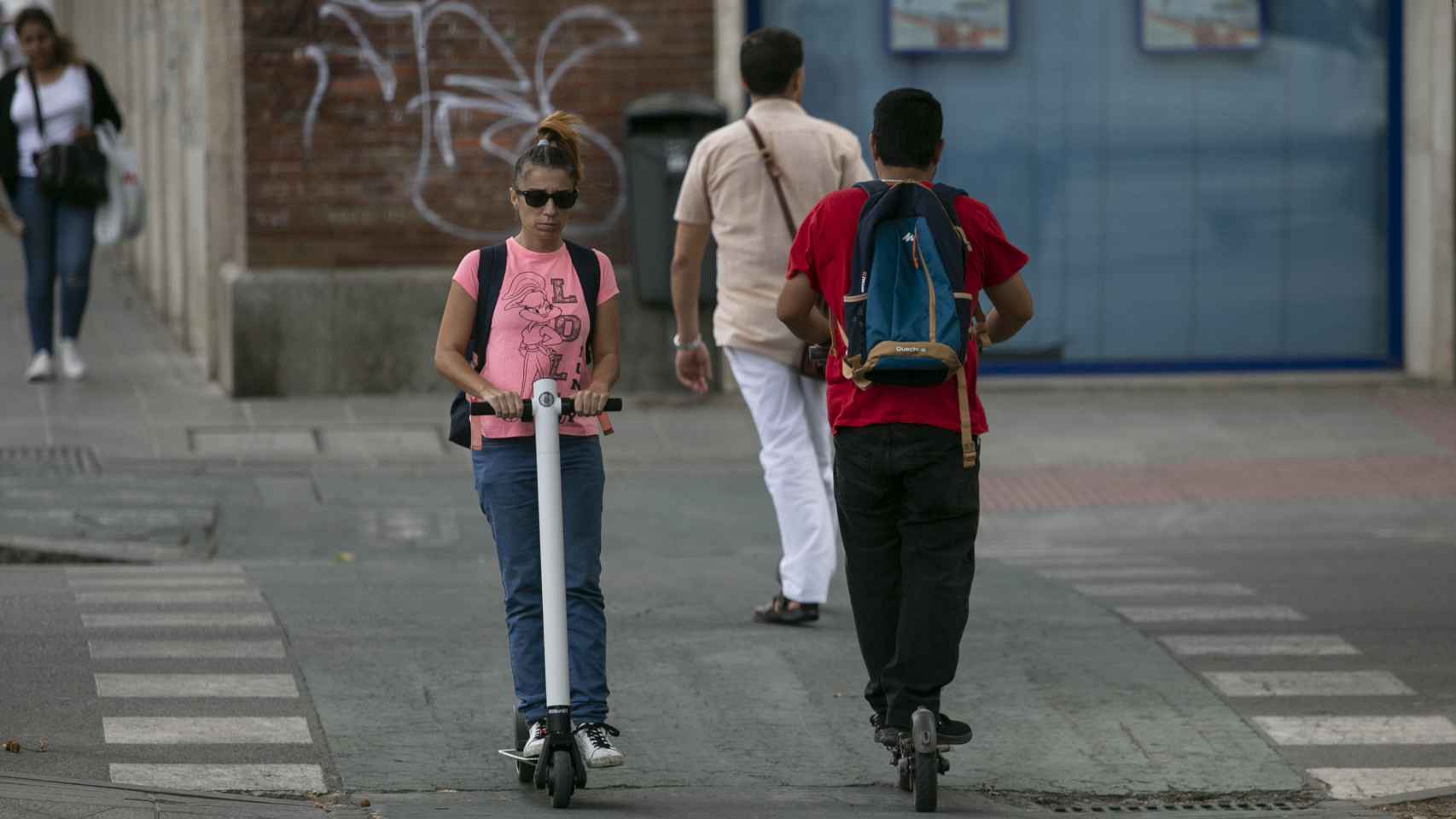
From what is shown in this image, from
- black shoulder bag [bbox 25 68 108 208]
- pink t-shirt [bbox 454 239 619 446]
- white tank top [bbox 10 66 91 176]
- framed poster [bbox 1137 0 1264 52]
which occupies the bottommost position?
pink t-shirt [bbox 454 239 619 446]

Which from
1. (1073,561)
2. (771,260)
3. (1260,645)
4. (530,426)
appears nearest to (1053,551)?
(1073,561)

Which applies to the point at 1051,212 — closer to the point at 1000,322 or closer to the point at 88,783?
the point at 1000,322

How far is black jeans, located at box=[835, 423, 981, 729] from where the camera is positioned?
17.9 feet

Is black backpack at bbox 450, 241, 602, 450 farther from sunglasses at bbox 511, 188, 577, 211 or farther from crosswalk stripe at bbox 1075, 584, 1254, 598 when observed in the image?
crosswalk stripe at bbox 1075, 584, 1254, 598

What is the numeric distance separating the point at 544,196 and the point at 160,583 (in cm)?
332

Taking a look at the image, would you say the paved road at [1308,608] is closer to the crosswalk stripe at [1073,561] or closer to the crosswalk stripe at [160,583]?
the crosswalk stripe at [1073,561]

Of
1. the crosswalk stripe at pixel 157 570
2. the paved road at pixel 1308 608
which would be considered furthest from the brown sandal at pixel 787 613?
the crosswalk stripe at pixel 157 570

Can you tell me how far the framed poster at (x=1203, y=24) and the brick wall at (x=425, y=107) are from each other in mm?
2514

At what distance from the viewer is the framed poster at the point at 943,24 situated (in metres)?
13.1

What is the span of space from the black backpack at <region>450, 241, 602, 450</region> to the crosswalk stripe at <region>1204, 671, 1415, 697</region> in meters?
2.35

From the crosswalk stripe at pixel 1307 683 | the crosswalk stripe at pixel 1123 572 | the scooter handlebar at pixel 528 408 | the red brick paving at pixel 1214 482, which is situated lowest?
the crosswalk stripe at pixel 1307 683

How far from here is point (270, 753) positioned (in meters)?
5.79

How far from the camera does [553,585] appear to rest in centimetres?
529

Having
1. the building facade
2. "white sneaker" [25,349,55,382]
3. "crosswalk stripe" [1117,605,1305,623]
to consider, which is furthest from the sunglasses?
"white sneaker" [25,349,55,382]
